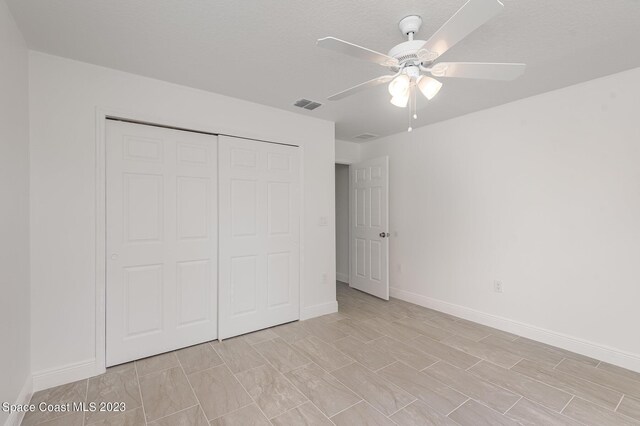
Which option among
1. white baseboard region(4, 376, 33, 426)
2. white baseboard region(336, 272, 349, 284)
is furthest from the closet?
white baseboard region(336, 272, 349, 284)

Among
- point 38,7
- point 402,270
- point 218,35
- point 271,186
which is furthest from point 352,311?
point 38,7

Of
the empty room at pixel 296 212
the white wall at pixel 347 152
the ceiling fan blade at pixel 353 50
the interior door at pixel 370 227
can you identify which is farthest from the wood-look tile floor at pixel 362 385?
Answer: the white wall at pixel 347 152

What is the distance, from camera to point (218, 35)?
189 centimetres

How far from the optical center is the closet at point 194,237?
245cm

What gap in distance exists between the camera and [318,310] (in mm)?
3584

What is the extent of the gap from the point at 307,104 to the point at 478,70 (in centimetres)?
184

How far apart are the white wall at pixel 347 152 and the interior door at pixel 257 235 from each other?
1350 mm

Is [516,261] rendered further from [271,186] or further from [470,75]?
[271,186]

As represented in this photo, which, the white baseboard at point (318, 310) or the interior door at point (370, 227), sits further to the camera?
the interior door at point (370, 227)

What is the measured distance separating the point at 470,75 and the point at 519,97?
5.80 ft

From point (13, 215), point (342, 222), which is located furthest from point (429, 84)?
point (342, 222)

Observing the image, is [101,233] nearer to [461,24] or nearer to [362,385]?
[362,385]

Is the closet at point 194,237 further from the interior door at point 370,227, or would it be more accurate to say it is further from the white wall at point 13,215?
the interior door at point 370,227

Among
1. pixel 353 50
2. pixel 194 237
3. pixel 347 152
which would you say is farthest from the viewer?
pixel 347 152
